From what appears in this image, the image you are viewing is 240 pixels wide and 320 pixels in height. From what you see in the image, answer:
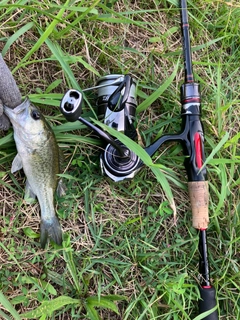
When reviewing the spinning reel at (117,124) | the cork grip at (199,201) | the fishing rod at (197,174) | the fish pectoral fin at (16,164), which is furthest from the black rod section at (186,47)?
the fish pectoral fin at (16,164)

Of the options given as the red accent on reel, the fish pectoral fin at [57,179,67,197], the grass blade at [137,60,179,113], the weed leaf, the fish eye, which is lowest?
the weed leaf

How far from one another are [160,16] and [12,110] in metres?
1.33

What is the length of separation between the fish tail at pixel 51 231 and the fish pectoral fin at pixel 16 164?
1.18 feet

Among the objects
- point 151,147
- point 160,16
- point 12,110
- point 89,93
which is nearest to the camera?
point 12,110

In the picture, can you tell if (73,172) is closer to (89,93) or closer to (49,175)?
(49,175)

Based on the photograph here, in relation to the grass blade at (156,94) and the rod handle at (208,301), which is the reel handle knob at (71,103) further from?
the rod handle at (208,301)

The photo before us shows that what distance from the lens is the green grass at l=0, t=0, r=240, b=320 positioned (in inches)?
96.1

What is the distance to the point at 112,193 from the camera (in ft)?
8.52

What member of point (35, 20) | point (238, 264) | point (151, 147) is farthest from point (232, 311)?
point (35, 20)

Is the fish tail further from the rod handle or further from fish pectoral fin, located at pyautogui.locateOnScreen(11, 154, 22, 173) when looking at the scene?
the rod handle

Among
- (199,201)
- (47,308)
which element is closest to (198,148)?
(199,201)

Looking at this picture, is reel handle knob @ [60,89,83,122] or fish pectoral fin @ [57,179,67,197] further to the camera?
fish pectoral fin @ [57,179,67,197]

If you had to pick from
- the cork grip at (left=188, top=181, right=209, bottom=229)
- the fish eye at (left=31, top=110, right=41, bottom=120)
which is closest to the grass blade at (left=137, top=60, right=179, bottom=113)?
the cork grip at (left=188, top=181, right=209, bottom=229)

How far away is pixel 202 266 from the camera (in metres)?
2.51
